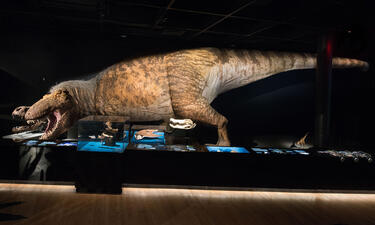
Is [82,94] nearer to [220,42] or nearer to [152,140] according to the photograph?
[152,140]

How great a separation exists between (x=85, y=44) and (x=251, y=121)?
282 centimetres

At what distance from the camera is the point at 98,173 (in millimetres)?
3221

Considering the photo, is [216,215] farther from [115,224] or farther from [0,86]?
[0,86]

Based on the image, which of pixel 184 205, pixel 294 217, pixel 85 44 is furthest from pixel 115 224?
pixel 85 44

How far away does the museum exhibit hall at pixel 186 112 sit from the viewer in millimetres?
3027

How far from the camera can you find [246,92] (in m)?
4.56

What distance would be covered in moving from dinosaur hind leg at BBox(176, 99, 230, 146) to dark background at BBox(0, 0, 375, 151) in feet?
0.92

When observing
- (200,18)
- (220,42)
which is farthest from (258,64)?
(200,18)

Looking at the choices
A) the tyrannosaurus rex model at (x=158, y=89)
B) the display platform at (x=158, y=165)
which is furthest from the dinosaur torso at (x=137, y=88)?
the display platform at (x=158, y=165)

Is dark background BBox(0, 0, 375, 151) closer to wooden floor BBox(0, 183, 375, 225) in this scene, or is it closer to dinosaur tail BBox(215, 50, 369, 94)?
dinosaur tail BBox(215, 50, 369, 94)

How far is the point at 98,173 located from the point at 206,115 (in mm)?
1651

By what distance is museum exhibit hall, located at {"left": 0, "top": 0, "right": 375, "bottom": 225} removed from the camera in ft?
9.93

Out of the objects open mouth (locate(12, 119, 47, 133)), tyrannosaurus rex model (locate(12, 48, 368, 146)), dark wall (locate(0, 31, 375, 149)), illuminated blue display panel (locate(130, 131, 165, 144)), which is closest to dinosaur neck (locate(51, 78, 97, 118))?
tyrannosaurus rex model (locate(12, 48, 368, 146))

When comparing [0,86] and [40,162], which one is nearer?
[40,162]
